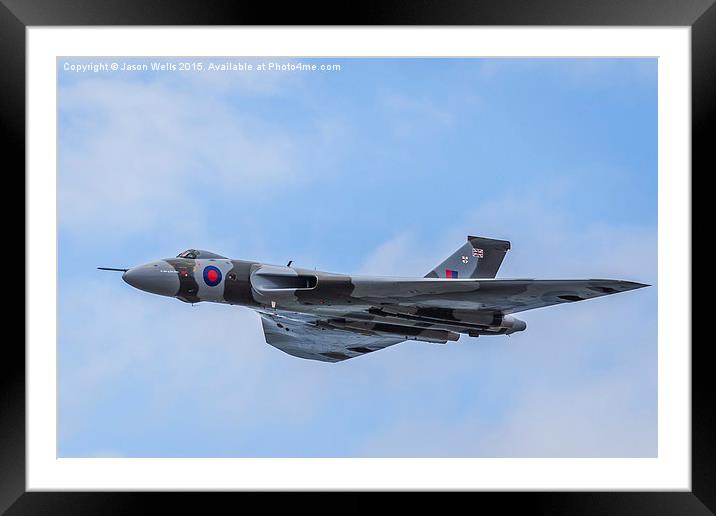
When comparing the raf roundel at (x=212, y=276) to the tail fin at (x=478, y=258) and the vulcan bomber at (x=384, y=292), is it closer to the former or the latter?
the vulcan bomber at (x=384, y=292)

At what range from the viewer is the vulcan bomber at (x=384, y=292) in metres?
18.4

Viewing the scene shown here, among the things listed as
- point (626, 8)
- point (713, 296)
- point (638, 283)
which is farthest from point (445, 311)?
point (626, 8)

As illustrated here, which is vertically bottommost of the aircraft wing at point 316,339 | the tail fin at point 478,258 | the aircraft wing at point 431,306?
the aircraft wing at point 316,339

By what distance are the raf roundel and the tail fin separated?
5253 mm

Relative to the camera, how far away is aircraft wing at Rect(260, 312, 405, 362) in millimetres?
21125

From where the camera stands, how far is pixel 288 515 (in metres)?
16.7

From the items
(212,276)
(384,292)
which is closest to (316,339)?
(212,276)

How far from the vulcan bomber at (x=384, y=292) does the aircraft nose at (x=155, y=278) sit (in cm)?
2

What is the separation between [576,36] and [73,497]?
43.9ft

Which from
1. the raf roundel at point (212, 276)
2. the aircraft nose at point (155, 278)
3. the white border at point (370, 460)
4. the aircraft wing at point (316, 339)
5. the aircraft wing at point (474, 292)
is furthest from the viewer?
the aircraft wing at point (316, 339)

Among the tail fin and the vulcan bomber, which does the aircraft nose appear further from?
the tail fin

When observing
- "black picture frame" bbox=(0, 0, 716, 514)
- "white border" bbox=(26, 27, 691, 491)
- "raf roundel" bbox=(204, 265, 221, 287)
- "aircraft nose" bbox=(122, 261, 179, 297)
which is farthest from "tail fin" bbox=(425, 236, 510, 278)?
"aircraft nose" bbox=(122, 261, 179, 297)

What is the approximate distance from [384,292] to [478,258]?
10.5 feet

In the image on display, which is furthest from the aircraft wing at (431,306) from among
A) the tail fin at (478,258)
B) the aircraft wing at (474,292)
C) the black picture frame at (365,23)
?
the black picture frame at (365,23)
